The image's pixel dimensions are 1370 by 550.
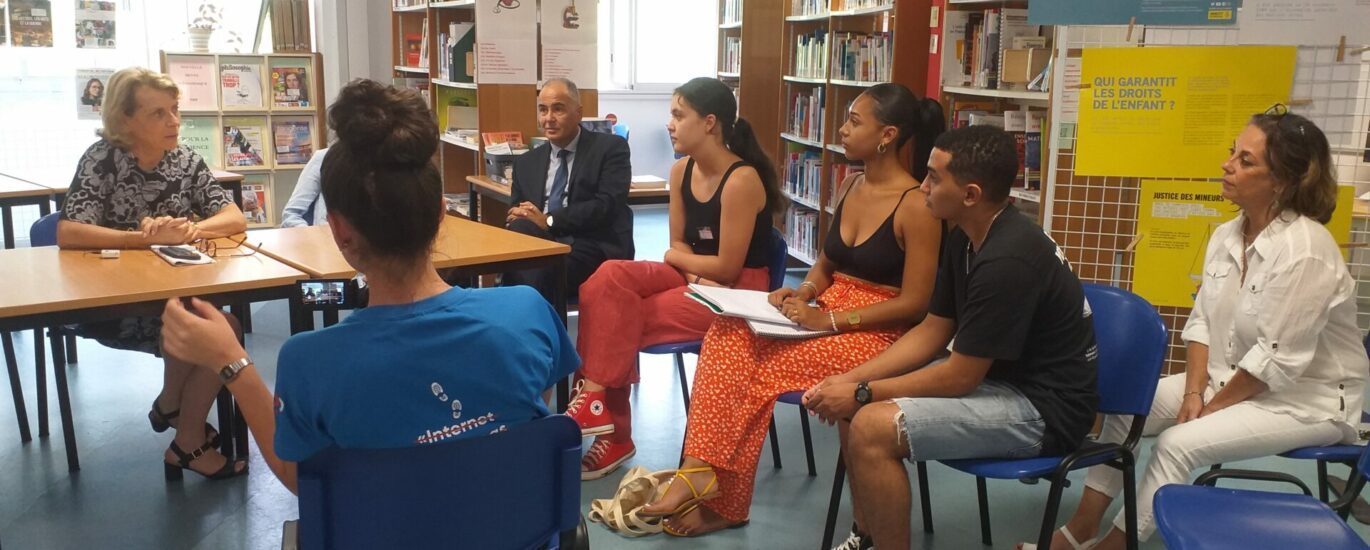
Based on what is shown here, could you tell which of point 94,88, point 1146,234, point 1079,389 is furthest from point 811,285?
point 94,88

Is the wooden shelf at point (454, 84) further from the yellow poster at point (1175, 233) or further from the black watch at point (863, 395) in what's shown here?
the black watch at point (863, 395)

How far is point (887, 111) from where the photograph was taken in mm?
2854

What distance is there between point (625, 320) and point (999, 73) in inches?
79.7

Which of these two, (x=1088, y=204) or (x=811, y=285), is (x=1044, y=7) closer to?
(x=1088, y=204)

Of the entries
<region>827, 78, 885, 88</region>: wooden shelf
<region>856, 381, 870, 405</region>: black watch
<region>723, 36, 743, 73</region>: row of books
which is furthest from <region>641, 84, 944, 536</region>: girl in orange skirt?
<region>723, 36, 743, 73</region>: row of books

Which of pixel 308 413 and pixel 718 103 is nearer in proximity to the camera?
pixel 308 413

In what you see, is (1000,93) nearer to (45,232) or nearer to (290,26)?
(45,232)

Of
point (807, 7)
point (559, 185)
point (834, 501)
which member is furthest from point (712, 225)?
point (807, 7)

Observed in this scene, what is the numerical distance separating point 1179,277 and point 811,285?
4.10 ft

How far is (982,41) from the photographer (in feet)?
14.0

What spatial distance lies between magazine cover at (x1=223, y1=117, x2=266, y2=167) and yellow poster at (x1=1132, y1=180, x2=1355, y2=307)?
18.6ft

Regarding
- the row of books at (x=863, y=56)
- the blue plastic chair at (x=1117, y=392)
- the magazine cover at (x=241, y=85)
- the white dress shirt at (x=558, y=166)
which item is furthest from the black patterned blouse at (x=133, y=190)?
the magazine cover at (x=241, y=85)

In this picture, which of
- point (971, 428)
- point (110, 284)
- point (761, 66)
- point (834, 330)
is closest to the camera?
point (971, 428)

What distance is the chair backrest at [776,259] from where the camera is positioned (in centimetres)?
340
